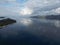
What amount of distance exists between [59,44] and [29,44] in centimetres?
1533

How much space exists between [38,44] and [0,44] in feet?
65.5

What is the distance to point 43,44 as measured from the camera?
212 feet

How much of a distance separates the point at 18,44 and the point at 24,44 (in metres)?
3.29

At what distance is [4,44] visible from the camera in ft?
216

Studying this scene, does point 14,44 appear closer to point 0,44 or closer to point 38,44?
point 0,44

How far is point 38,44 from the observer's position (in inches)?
2552

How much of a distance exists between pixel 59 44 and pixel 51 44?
4.10 metres

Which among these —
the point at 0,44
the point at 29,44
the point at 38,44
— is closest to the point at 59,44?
the point at 38,44

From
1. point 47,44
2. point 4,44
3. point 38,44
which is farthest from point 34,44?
point 4,44

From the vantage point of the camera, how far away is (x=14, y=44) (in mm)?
65938

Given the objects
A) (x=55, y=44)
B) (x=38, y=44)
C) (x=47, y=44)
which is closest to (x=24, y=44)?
(x=38, y=44)

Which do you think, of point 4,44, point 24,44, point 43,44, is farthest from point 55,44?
point 4,44

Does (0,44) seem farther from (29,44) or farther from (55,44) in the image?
(55,44)

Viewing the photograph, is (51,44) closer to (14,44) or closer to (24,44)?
(24,44)
